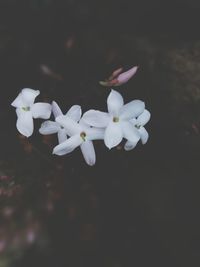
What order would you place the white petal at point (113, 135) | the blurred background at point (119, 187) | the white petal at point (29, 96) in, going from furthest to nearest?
the blurred background at point (119, 187)
the white petal at point (29, 96)
the white petal at point (113, 135)

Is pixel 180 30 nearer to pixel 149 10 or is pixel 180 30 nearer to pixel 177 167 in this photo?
pixel 149 10

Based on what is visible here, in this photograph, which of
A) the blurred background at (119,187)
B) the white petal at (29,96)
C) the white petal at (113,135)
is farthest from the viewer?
the blurred background at (119,187)

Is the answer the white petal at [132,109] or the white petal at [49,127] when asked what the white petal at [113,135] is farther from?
the white petal at [49,127]

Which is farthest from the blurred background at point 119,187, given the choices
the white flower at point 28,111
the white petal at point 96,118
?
the white petal at point 96,118

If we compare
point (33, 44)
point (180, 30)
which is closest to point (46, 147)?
point (33, 44)

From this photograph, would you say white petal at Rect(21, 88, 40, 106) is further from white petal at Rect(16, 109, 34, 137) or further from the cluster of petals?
the cluster of petals

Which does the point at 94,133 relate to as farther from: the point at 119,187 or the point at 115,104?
the point at 119,187

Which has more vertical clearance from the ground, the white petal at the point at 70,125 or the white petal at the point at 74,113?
the white petal at the point at 74,113
